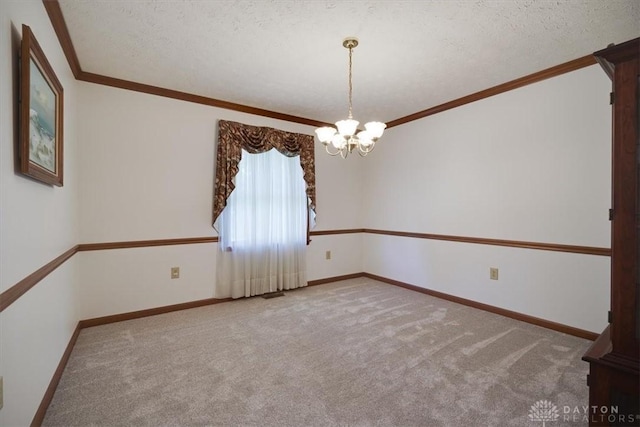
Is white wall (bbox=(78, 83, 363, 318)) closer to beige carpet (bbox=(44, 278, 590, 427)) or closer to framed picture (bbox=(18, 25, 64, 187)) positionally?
beige carpet (bbox=(44, 278, 590, 427))

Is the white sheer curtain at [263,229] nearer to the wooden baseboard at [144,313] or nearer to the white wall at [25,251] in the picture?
the wooden baseboard at [144,313]

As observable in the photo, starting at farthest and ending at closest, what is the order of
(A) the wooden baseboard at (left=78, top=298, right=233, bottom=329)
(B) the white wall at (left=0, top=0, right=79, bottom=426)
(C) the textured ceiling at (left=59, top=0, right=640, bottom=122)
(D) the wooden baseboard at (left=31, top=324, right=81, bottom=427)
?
(A) the wooden baseboard at (left=78, top=298, right=233, bottom=329)
(C) the textured ceiling at (left=59, top=0, right=640, bottom=122)
(D) the wooden baseboard at (left=31, top=324, right=81, bottom=427)
(B) the white wall at (left=0, top=0, right=79, bottom=426)

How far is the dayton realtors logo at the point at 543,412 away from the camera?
1.63 metres

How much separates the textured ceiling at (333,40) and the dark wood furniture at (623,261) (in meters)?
1.02

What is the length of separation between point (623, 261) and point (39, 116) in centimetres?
287

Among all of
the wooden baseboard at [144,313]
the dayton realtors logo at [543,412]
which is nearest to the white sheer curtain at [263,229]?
the wooden baseboard at [144,313]

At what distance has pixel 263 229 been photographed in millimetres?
3863

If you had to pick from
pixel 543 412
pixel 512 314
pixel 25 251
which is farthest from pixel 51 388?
pixel 512 314

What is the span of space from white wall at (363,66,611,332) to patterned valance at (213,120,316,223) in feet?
5.04

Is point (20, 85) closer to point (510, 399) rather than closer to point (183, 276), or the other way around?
point (183, 276)

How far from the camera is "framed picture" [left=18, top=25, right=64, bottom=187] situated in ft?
4.46

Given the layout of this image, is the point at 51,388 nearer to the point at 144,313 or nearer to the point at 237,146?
the point at 144,313

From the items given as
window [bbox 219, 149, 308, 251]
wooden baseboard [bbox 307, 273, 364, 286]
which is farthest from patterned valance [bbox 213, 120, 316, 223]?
wooden baseboard [bbox 307, 273, 364, 286]

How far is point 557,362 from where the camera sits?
218 cm
